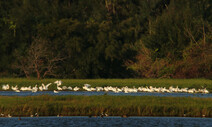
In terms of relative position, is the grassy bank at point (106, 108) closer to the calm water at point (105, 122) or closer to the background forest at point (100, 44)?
the calm water at point (105, 122)

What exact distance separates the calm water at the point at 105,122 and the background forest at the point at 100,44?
1017 inches

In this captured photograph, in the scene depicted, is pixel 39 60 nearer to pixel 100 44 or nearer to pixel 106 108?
pixel 100 44

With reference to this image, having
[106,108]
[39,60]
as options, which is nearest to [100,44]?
[39,60]

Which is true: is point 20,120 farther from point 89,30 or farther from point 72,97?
point 89,30

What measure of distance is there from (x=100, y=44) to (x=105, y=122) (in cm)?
3070

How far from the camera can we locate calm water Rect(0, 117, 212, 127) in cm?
1827

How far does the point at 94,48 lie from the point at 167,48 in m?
7.09

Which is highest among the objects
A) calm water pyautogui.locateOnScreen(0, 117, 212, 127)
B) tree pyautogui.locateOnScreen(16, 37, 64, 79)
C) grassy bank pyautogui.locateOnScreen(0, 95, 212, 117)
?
tree pyautogui.locateOnScreen(16, 37, 64, 79)

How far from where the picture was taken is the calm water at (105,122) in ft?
59.9

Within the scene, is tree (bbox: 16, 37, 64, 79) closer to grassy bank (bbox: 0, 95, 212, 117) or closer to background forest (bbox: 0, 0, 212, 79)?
background forest (bbox: 0, 0, 212, 79)

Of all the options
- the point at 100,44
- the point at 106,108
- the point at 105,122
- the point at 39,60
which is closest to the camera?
the point at 105,122

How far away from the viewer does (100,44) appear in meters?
49.4

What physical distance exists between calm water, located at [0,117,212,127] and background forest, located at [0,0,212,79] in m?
25.8

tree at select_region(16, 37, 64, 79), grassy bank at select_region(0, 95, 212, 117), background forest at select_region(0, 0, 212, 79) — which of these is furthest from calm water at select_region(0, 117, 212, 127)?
background forest at select_region(0, 0, 212, 79)
